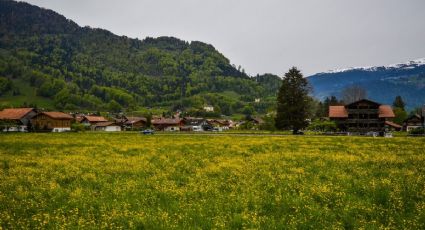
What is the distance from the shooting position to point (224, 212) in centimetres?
1168

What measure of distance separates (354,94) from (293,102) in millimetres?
83167

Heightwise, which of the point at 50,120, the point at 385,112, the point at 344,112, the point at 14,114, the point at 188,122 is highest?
the point at 14,114

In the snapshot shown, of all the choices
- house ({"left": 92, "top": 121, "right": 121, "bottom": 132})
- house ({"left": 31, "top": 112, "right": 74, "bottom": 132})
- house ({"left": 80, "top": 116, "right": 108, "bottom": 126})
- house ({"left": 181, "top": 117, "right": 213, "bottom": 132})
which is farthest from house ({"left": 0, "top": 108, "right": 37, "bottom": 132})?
house ({"left": 181, "top": 117, "right": 213, "bottom": 132})

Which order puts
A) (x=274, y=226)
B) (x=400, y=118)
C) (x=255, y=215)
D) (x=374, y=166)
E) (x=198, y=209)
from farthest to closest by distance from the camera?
(x=400, y=118), (x=374, y=166), (x=198, y=209), (x=255, y=215), (x=274, y=226)

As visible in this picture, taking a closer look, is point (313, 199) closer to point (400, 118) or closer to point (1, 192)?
point (1, 192)

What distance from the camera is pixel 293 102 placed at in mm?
86562

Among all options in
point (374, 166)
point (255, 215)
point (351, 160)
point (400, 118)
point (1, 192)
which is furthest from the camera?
point (400, 118)

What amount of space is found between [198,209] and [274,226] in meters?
2.96

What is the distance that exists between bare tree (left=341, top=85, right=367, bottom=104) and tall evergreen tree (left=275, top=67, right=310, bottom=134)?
7654 cm

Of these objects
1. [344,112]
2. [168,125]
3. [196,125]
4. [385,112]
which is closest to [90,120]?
[168,125]

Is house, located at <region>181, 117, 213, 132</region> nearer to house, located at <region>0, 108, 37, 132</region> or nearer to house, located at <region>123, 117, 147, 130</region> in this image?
house, located at <region>123, 117, 147, 130</region>

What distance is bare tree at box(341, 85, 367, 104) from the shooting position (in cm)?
15550

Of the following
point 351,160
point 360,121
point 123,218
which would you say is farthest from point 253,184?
point 360,121

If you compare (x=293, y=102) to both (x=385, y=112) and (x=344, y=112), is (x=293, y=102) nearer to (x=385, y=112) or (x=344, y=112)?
(x=344, y=112)
